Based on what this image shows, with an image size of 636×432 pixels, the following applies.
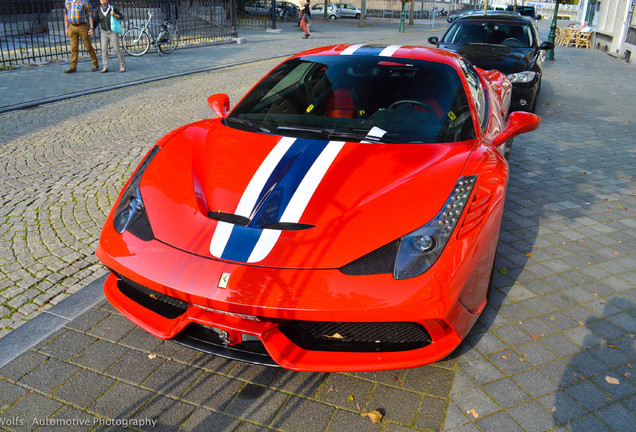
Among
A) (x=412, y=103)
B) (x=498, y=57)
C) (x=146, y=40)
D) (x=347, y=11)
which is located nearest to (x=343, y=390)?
(x=412, y=103)

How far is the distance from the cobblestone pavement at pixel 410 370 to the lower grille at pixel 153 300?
31 cm

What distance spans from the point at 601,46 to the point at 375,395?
25.1 meters

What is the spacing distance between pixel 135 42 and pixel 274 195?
49.7ft

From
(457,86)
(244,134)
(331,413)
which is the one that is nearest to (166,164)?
(244,134)

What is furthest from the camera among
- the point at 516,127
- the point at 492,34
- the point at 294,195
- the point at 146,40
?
the point at 146,40

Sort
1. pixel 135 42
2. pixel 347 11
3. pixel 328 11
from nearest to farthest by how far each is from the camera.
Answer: pixel 135 42
pixel 328 11
pixel 347 11

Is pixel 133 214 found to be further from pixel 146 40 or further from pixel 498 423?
pixel 146 40

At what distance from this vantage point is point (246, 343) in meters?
2.54

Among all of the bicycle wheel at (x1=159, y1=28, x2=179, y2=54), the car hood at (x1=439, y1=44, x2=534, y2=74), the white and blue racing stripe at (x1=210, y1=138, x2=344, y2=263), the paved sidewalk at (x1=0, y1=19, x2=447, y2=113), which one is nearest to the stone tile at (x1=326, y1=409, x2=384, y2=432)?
the white and blue racing stripe at (x1=210, y1=138, x2=344, y2=263)

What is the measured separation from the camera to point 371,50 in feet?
13.7

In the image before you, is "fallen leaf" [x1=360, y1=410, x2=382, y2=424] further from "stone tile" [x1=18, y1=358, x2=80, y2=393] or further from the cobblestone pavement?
"stone tile" [x1=18, y1=358, x2=80, y2=393]

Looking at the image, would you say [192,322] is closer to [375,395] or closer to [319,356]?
[319,356]

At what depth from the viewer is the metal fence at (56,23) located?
46.6 ft

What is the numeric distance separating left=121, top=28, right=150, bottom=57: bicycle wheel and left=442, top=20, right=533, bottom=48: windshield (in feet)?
33.6
